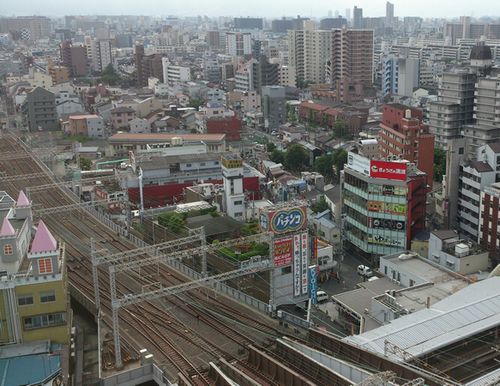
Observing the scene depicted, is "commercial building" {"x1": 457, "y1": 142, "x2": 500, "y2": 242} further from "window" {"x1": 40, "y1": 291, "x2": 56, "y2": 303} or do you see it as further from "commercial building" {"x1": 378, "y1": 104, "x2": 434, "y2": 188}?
"window" {"x1": 40, "y1": 291, "x2": 56, "y2": 303}

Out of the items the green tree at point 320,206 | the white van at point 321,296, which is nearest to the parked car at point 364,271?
the white van at point 321,296

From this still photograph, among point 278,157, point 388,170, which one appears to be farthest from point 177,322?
point 278,157

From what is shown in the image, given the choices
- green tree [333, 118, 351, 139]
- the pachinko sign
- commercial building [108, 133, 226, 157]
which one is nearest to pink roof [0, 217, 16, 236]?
the pachinko sign

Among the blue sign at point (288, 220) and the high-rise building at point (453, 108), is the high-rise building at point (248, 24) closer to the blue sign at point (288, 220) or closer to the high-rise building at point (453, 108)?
the high-rise building at point (453, 108)

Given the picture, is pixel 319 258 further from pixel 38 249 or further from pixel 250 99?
pixel 250 99

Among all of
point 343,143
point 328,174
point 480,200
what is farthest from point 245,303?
point 343,143
